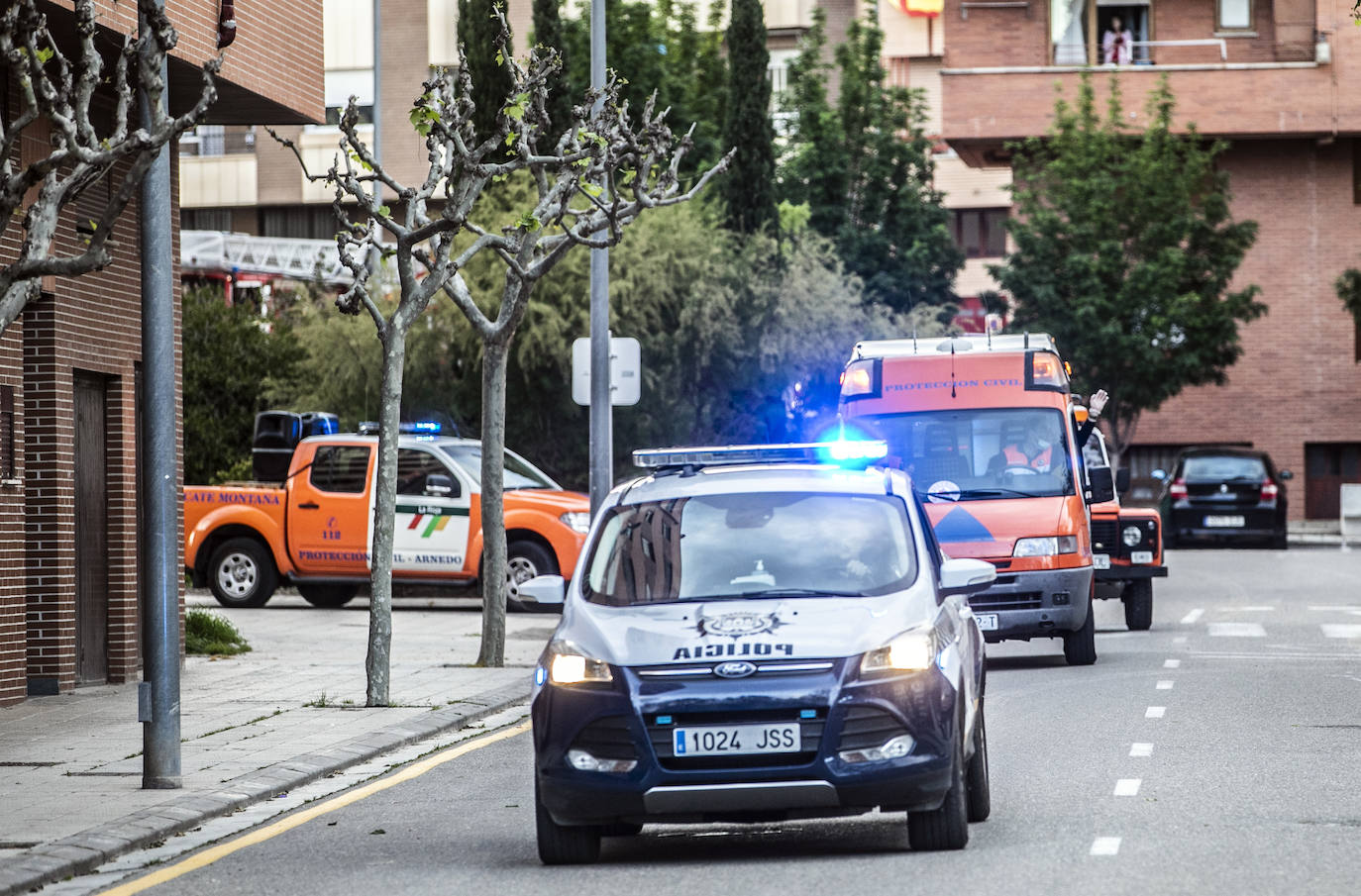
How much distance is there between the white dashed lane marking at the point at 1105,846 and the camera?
9.30m

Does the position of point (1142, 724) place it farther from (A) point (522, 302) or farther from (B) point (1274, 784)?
(A) point (522, 302)

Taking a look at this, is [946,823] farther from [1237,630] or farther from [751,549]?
[1237,630]

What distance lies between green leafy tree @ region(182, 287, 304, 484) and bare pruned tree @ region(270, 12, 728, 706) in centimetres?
1733

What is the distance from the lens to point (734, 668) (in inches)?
→ 356

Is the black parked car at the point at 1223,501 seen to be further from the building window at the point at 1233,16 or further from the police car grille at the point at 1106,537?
the police car grille at the point at 1106,537

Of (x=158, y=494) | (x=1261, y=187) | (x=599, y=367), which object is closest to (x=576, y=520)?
(x=599, y=367)

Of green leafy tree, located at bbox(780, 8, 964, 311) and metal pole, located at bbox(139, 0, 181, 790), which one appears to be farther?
green leafy tree, located at bbox(780, 8, 964, 311)

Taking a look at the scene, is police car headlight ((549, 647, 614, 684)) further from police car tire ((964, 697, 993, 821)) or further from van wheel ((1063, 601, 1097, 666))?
van wheel ((1063, 601, 1097, 666))

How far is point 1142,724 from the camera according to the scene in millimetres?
14414

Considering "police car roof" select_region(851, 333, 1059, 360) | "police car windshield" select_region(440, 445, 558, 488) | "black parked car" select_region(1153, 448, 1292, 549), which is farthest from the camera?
"black parked car" select_region(1153, 448, 1292, 549)

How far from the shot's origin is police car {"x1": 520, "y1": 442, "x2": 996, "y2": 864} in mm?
9008

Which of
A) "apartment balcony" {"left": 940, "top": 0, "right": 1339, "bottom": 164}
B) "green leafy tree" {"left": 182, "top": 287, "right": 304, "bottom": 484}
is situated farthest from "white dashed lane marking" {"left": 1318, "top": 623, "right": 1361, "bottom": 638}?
"apartment balcony" {"left": 940, "top": 0, "right": 1339, "bottom": 164}

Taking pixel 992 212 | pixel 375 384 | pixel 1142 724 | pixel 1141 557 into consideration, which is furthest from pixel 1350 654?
pixel 992 212

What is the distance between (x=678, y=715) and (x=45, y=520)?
30.3 feet
